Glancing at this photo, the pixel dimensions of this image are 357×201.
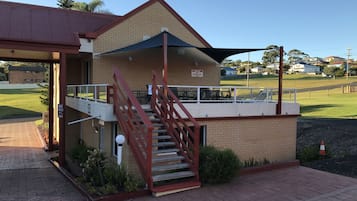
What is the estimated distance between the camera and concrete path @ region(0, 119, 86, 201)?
335 inches

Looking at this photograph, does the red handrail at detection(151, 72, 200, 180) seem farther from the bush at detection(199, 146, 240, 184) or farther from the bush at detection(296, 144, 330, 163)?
the bush at detection(296, 144, 330, 163)

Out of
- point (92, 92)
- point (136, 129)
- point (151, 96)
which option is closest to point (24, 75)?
point (92, 92)

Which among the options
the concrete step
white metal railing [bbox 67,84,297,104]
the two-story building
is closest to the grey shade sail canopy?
the two-story building

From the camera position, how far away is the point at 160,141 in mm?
9656

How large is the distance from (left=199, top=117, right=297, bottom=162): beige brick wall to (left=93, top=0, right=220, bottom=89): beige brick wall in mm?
4150

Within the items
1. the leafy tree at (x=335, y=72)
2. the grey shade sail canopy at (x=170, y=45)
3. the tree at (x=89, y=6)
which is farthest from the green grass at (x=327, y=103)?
the leafy tree at (x=335, y=72)

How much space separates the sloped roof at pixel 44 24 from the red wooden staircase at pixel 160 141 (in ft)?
16.1

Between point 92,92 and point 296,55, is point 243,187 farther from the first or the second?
point 296,55

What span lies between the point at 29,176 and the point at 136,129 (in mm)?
5415

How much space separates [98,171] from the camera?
27.6ft

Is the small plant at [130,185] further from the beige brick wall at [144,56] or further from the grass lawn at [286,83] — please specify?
the grass lawn at [286,83]

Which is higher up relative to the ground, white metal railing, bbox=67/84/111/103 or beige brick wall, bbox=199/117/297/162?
white metal railing, bbox=67/84/111/103

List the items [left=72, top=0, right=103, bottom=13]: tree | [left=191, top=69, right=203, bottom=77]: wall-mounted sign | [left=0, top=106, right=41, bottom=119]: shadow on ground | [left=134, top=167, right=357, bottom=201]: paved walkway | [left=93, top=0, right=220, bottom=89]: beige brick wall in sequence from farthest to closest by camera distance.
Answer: [left=72, top=0, right=103, bottom=13]: tree < [left=0, top=106, right=41, bottom=119]: shadow on ground < [left=191, top=69, right=203, bottom=77]: wall-mounted sign < [left=93, top=0, right=220, bottom=89]: beige brick wall < [left=134, top=167, right=357, bottom=201]: paved walkway

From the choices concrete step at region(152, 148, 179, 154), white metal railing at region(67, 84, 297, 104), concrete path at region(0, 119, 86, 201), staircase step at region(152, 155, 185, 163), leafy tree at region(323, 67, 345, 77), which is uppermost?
leafy tree at region(323, 67, 345, 77)
